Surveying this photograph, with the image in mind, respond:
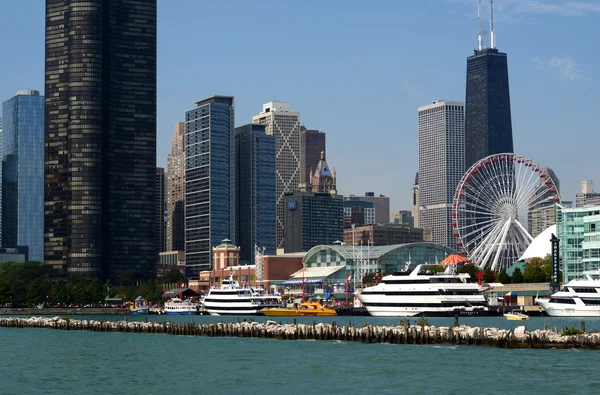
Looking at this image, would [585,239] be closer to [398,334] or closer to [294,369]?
[398,334]

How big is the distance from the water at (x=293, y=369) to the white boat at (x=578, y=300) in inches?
2442

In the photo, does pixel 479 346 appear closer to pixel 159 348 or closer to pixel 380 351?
pixel 380 351

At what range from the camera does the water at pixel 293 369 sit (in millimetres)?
80375

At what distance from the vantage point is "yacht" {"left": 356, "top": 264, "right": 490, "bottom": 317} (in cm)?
17000

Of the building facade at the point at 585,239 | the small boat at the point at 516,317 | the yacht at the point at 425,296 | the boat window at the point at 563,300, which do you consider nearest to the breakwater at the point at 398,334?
the yacht at the point at 425,296

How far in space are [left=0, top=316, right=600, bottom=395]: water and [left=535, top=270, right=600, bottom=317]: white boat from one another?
62025 millimetres

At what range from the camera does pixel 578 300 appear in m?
167

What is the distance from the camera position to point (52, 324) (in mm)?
175375

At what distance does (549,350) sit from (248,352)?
29301mm

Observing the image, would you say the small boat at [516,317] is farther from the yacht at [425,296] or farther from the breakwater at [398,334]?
the breakwater at [398,334]

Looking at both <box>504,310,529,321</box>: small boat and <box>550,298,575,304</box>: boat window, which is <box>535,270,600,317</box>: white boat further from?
<box>504,310,529,321</box>: small boat

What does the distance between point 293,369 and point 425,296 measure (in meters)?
81.0

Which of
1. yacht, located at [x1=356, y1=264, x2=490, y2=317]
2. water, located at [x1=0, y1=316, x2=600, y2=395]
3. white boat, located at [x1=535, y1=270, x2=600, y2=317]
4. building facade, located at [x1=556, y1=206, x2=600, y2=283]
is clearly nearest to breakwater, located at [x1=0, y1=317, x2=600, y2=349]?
water, located at [x1=0, y1=316, x2=600, y2=395]

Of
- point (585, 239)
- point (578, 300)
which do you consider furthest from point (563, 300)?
point (585, 239)
